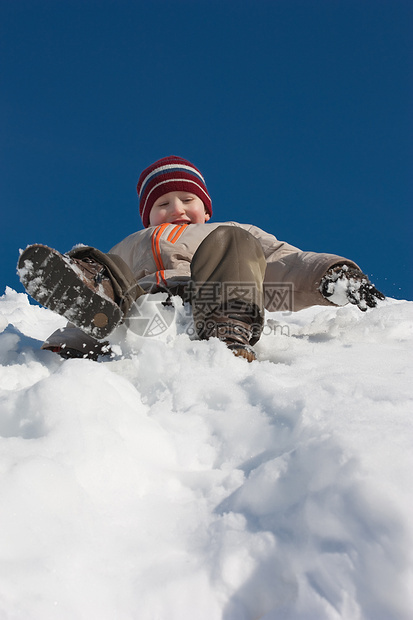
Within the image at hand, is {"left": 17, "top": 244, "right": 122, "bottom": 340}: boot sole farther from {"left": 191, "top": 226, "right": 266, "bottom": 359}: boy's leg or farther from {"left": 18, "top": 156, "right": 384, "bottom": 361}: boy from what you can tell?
{"left": 191, "top": 226, "right": 266, "bottom": 359}: boy's leg

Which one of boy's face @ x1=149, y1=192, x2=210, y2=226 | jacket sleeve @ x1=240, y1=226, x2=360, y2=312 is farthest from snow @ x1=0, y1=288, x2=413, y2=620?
boy's face @ x1=149, y1=192, x2=210, y2=226

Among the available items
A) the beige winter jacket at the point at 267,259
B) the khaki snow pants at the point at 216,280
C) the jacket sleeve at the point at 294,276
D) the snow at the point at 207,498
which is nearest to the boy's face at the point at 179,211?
the beige winter jacket at the point at 267,259

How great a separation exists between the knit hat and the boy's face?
28 cm

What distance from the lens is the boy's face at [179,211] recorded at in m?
2.95

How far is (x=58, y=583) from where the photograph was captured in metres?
0.52

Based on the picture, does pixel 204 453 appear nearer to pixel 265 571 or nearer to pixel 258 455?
pixel 258 455

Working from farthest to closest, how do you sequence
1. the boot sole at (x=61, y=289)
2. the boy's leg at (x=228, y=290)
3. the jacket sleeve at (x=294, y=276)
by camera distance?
the jacket sleeve at (x=294, y=276)
the boy's leg at (x=228, y=290)
the boot sole at (x=61, y=289)

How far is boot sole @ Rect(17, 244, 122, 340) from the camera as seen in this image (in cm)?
131

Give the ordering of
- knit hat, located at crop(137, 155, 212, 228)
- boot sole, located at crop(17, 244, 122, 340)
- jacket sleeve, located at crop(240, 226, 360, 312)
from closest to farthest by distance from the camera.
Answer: boot sole, located at crop(17, 244, 122, 340)
jacket sleeve, located at crop(240, 226, 360, 312)
knit hat, located at crop(137, 155, 212, 228)

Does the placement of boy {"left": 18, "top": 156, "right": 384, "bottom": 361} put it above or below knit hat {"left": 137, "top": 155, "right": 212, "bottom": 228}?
below

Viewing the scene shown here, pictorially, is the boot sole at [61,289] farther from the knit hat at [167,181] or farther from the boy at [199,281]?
the knit hat at [167,181]

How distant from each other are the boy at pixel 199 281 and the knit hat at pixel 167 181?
124 cm

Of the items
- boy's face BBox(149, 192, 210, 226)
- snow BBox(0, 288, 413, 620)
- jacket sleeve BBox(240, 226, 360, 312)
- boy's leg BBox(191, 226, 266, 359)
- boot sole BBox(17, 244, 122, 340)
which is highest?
boy's face BBox(149, 192, 210, 226)

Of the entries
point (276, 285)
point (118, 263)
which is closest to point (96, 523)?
point (118, 263)
